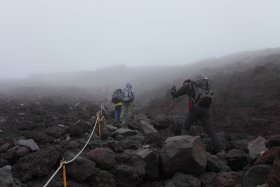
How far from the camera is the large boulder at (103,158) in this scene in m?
9.90

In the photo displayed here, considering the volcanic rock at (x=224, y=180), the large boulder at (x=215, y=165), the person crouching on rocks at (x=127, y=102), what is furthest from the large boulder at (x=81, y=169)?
the person crouching on rocks at (x=127, y=102)

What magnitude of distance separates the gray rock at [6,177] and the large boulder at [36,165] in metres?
0.27

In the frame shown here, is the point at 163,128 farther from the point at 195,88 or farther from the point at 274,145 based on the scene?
the point at 274,145

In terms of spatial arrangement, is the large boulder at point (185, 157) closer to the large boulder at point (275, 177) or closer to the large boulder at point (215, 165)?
the large boulder at point (215, 165)

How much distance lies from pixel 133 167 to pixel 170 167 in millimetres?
976

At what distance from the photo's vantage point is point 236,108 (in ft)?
72.5

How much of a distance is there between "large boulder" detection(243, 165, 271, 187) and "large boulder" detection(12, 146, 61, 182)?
14.4 feet

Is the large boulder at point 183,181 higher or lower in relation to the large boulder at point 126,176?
lower

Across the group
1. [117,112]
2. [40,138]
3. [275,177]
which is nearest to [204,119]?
[40,138]

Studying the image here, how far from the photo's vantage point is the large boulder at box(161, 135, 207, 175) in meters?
9.98

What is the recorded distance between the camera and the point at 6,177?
334 inches

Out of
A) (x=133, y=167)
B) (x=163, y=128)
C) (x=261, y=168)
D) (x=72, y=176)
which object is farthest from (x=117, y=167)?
(x=163, y=128)

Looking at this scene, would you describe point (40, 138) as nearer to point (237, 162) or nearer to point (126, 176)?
point (126, 176)

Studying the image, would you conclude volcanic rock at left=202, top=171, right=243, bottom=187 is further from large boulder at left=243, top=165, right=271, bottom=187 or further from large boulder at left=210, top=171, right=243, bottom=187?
large boulder at left=243, top=165, right=271, bottom=187
